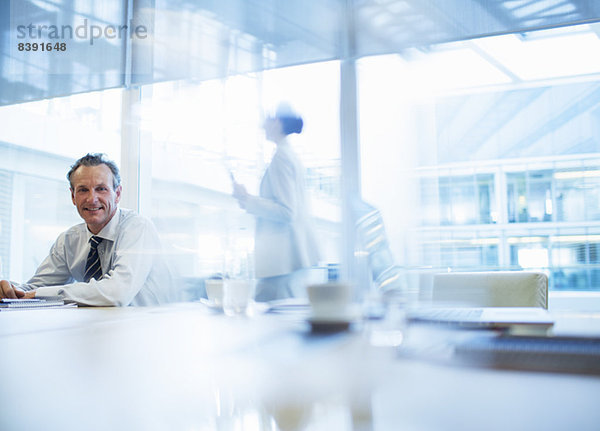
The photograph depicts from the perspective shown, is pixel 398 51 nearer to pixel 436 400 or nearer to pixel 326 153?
Result: pixel 326 153

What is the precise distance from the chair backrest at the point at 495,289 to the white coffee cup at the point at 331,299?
1082 millimetres

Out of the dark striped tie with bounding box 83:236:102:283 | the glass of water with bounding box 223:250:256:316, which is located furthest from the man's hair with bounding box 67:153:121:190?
the glass of water with bounding box 223:250:256:316

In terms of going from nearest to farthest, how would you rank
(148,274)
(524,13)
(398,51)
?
(148,274)
(524,13)
(398,51)

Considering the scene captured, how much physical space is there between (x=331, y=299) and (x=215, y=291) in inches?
14.7

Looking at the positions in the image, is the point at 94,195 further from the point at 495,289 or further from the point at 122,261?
the point at 495,289

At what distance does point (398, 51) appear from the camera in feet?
11.6

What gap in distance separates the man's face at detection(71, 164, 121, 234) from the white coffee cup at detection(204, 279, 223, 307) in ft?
4.27

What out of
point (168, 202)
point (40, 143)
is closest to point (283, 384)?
point (168, 202)

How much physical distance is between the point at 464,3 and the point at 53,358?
341 centimetres

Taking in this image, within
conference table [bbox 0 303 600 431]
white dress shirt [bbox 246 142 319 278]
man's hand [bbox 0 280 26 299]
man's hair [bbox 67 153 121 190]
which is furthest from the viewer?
white dress shirt [bbox 246 142 319 278]

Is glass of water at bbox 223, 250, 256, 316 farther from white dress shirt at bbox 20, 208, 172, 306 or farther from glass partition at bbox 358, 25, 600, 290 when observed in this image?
glass partition at bbox 358, 25, 600, 290

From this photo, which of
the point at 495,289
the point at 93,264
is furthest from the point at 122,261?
the point at 495,289

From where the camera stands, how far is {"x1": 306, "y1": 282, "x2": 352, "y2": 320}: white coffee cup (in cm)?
73

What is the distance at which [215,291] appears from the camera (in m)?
1.04
